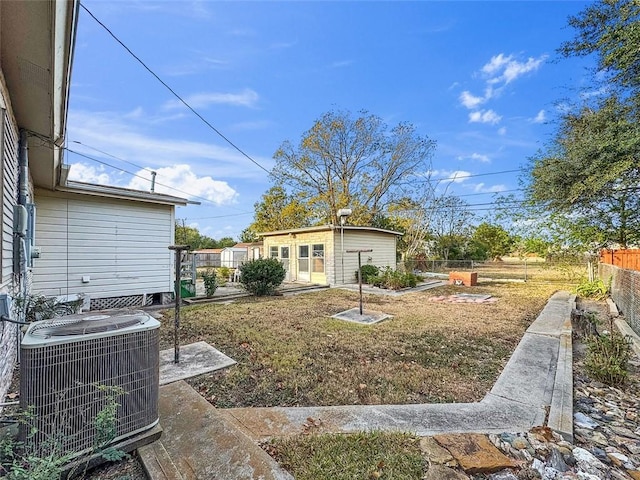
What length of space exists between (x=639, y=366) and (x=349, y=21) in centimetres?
932

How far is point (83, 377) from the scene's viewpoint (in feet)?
5.22

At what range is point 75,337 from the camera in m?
1.58

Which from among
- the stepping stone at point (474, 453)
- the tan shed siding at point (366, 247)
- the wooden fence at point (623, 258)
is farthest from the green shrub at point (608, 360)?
the tan shed siding at point (366, 247)

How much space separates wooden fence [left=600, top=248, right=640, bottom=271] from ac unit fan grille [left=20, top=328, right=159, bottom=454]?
1004 centimetres

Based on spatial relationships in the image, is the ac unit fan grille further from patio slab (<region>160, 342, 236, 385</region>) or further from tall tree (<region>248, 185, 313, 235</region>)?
tall tree (<region>248, 185, 313, 235</region>)

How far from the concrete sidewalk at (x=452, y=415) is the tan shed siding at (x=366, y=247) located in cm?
938

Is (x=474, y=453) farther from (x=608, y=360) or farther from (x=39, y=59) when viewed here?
(x=39, y=59)

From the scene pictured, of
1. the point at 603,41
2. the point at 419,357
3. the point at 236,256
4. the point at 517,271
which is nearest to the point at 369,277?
the point at 419,357

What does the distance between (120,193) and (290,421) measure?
6.64m

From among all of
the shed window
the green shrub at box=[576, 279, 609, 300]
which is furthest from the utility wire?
A: the green shrub at box=[576, 279, 609, 300]

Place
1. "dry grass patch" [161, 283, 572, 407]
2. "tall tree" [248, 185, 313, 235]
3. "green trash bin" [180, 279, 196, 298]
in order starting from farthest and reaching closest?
"tall tree" [248, 185, 313, 235]
"green trash bin" [180, 279, 196, 298]
"dry grass patch" [161, 283, 572, 407]

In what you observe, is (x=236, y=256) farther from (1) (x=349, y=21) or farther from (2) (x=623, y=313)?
(2) (x=623, y=313)

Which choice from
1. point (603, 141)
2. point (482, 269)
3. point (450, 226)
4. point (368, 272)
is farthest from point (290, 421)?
point (450, 226)

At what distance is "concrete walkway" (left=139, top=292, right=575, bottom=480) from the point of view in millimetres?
1710
